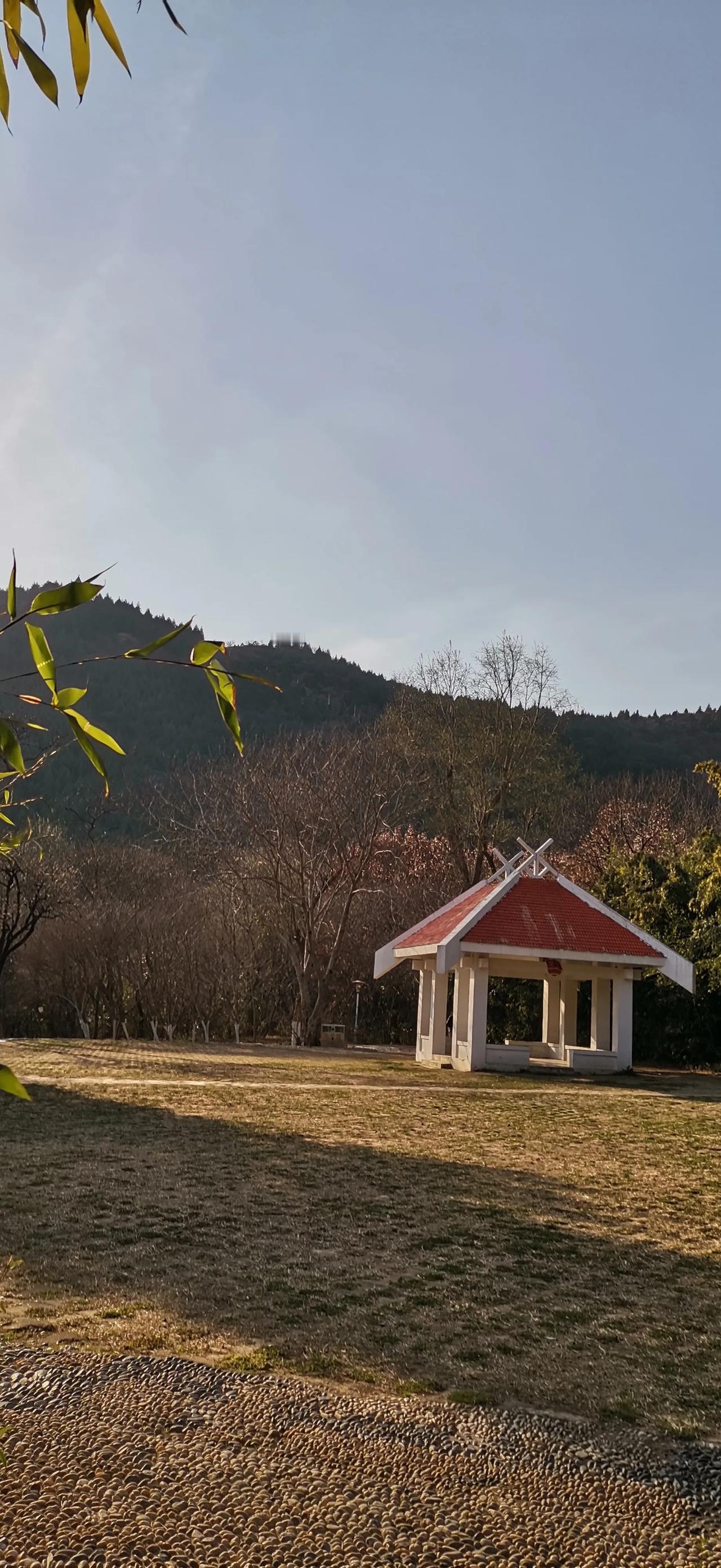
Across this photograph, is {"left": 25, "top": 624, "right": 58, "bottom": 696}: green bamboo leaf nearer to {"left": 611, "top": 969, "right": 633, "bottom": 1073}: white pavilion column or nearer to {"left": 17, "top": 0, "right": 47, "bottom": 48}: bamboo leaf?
{"left": 17, "top": 0, "right": 47, "bottom": 48}: bamboo leaf

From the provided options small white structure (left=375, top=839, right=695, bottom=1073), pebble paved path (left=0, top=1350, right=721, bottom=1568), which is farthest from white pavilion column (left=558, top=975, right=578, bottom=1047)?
pebble paved path (left=0, top=1350, right=721, bottom=1568)

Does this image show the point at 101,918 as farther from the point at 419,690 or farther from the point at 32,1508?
the point at 32,1508

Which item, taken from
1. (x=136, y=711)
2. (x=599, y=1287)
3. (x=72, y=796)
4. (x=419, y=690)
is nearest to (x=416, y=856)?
(x=419, y=690)

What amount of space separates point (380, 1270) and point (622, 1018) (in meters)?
16.5

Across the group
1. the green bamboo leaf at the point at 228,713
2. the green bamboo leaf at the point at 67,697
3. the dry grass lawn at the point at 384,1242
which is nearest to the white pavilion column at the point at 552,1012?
the dry grass lawn at the point at 384,1242

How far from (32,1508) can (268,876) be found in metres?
26.0

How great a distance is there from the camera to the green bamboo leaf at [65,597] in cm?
156

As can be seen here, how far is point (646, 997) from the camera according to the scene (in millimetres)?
25844

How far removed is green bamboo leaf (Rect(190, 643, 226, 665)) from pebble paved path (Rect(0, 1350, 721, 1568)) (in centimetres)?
285

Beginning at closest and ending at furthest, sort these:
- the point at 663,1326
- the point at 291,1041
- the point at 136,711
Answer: the point at 663,1326
the point at 291,1041
the point at 136,711

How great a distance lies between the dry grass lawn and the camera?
5406 mm

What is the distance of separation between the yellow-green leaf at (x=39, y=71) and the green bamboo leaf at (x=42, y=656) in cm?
72

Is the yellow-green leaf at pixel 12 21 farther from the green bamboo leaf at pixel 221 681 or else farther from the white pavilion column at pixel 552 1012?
the white pavilion column at pixel 552 1012

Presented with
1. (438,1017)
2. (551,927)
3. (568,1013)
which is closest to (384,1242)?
(551,927)
